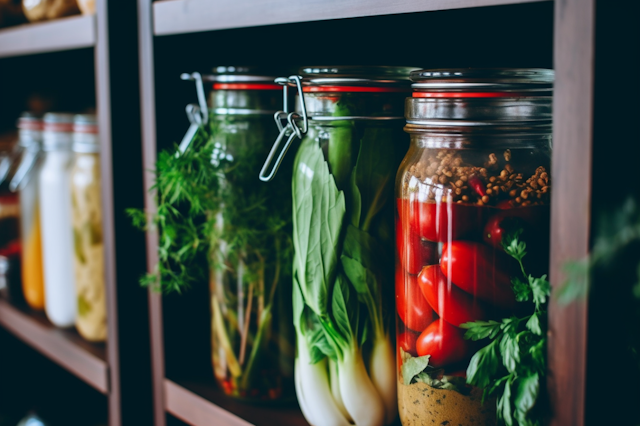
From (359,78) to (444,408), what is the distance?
0.96 ft

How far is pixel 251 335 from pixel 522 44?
436mm

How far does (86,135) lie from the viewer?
2.97 ft

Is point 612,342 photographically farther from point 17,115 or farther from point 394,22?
point 17,115

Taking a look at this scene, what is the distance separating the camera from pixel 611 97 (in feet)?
1.22

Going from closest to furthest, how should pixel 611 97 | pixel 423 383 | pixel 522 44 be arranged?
pixel 611 97 < pixel 423 383 < pixel 522 44

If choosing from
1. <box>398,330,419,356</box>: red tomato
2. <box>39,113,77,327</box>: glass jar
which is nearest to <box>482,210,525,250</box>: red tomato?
<box>398,330,419,356</box>: red tomato

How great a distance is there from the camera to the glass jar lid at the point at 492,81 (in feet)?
1.55

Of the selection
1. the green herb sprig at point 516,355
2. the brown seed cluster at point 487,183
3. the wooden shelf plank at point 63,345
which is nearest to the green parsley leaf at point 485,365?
the green herb sprig at point 516,355

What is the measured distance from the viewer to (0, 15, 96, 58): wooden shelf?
792 mm

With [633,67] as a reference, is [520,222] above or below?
below

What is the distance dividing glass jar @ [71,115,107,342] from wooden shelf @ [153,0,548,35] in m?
0.28

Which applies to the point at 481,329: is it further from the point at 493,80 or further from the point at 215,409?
the point at 215,409

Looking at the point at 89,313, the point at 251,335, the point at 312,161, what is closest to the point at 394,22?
the point at 312,161

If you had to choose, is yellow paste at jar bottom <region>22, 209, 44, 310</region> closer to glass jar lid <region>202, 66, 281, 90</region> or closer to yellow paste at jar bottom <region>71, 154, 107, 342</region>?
yellow paste at jar bottom <region>71, 154, 107, 342</region>
